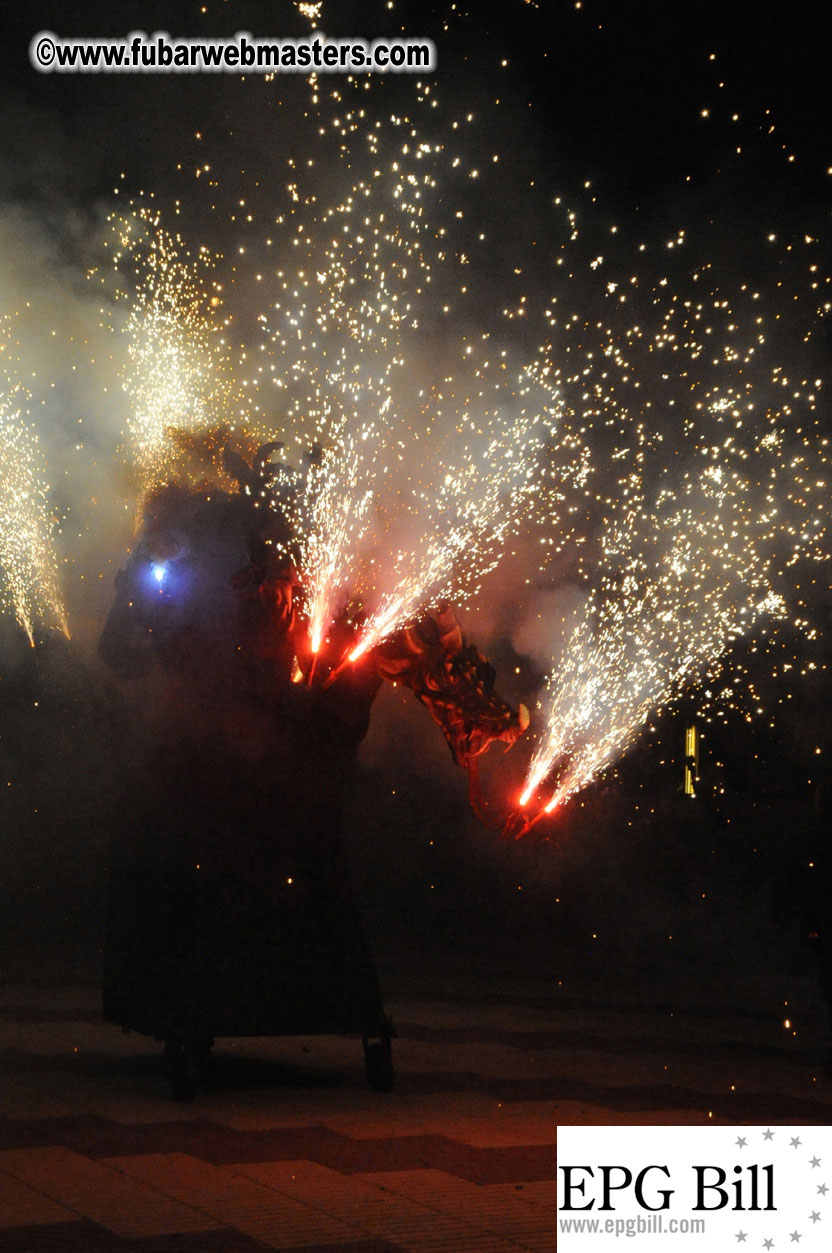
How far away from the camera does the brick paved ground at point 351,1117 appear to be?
524cm

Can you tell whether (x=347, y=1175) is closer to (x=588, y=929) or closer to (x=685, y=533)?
(x=685, y=533)

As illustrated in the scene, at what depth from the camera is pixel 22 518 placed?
11375 mm

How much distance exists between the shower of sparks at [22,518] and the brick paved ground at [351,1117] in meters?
3.91

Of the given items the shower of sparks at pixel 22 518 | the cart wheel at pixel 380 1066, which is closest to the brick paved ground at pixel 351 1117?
the cart wheel at pixel 380 1066

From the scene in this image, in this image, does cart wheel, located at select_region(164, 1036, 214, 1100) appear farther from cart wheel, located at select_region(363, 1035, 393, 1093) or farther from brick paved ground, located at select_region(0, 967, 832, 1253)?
cart wheel, located at select_region(363, 1035, 393, 1093)

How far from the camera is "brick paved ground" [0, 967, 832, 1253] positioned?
5.24 meters

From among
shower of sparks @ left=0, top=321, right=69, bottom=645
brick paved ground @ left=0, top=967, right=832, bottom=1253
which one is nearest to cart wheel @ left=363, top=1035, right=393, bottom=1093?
brick paved ground @ left=0, top=967, right=832, bottom=1253

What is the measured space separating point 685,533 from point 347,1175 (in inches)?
276

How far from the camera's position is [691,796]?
1573 cm

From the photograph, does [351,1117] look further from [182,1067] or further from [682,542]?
[682,542]

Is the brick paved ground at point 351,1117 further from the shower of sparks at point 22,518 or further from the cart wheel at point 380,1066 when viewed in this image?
the shower of sparks at point 22,518

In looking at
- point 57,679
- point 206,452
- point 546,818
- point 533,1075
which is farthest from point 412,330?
point 57,679

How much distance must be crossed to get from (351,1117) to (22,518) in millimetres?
6253

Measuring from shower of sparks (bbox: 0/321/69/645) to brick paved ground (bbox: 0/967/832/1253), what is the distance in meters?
3.91
